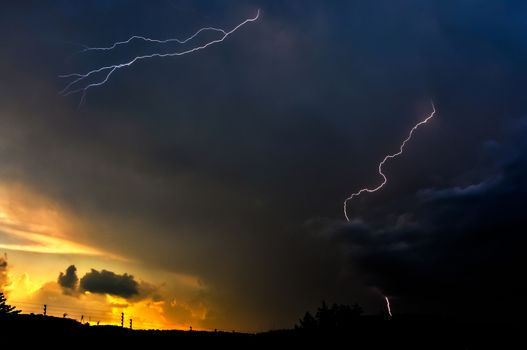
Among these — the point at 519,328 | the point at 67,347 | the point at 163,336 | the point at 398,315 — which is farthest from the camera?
the point at 398,315

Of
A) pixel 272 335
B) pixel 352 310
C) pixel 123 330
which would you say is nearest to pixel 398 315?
pixel 352 310

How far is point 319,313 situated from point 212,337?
8987 mm

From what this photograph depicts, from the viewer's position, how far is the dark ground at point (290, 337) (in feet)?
92.0

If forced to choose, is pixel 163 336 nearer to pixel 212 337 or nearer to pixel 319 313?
pixel 212 337

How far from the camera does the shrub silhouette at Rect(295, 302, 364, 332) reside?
1418 inches

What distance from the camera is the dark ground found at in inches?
1104

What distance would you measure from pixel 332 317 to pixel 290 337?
244 inches

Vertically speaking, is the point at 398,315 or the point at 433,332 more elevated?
the point at 398,315

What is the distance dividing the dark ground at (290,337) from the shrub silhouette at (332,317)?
6.14 feet

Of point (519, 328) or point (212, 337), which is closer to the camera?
point (212, 337)

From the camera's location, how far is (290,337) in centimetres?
3180

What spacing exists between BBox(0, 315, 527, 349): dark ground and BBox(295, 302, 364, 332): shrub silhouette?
73.7 inches

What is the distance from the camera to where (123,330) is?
1291 inches

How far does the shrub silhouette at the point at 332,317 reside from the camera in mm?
36006
